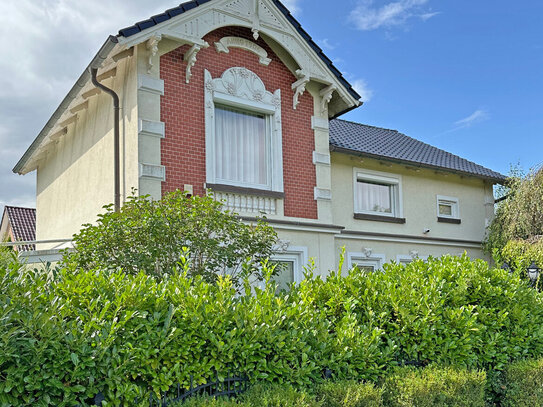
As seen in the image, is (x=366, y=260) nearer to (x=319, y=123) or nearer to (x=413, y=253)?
(x=413, y=253)

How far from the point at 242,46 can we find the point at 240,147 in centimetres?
222

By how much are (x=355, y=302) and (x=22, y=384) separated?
132 inches

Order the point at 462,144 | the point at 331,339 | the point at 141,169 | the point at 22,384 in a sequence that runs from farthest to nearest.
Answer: the point at 462,144
the point at 141,169
the point at 331,339
the point at 22,384

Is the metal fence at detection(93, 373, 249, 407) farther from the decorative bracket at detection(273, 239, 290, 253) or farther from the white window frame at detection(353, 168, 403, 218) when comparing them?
the white window frame at detection(353, 168, 403, 218)

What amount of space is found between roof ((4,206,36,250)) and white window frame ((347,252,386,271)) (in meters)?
13.7

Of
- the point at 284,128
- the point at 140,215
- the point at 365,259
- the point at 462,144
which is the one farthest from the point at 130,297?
the point at 462,144

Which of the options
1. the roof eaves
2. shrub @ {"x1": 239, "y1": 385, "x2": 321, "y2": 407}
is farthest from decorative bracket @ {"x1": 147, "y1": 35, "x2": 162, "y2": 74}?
shrub @ {"x1": 239, "y1": 385, "x2": 321, "y2": 407}

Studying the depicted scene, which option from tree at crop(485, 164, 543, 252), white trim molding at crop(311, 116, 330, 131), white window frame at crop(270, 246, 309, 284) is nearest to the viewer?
white window frame at crop(270, 246, 309, 284)

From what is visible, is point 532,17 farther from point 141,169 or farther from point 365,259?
point 141,169

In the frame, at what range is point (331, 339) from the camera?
210 inches

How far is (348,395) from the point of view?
4695 millimetres

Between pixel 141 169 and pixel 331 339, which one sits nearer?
pixel 331 339

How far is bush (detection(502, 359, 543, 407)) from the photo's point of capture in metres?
6.34

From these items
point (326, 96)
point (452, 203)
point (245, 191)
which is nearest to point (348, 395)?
point (245, 191)
